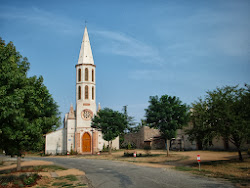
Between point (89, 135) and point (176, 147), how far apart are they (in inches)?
635

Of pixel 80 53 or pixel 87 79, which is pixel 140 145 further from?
pixel 80 53

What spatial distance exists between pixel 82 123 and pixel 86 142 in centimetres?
345

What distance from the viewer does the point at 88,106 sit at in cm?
4641

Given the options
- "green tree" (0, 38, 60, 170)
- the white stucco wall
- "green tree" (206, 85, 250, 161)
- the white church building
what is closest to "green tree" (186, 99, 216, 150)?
"green tree" (206, 85, 250, 161)

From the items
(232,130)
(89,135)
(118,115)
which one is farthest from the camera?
(89,135)

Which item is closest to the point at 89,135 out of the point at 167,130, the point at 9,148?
the point at 167,130

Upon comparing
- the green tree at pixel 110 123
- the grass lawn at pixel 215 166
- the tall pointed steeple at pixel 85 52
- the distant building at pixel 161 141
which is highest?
the tall pointed steeple at pixel 85 52

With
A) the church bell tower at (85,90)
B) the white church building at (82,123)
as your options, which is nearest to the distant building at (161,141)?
the white church building at (82,123)

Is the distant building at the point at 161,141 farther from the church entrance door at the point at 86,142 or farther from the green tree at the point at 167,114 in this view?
the church entrance door at the point at 86,142

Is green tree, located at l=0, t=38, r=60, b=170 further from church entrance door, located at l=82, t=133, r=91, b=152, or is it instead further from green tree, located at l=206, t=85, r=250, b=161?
church entrance door, located at l=82, t=133, r=91, b=152

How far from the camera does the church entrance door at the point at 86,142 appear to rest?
4494cm

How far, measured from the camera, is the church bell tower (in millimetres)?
46000

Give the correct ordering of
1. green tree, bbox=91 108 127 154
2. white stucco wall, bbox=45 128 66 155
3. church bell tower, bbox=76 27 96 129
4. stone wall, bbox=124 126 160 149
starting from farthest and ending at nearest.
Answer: stone wall, bbox=124 126 160 149
white stucco wall, bbox=45 128 66 155
church bell tower, bbox=76 27 96 129
green tree, bbox=91 108 127 154

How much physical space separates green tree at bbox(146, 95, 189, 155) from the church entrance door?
17.1 meters
